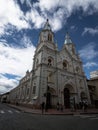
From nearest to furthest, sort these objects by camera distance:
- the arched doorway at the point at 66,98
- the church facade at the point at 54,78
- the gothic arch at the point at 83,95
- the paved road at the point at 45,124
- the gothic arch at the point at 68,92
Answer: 1. the paved road at the point at 45,124
2. the church facade at the point at 54,78
3. the arched doorway at the point at 66,98
4. the gothic arch at the point at 68,92
5. the gothic arch at the point at 83,95

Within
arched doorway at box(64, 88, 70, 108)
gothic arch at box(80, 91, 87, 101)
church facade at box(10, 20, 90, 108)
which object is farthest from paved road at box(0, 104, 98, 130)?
gothic arch at box(80, 91, 87, 101)

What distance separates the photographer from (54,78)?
24266 mm

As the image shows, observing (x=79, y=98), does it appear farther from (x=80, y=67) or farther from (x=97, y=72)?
(x=97, y=72)

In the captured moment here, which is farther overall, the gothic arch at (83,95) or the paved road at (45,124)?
the gothic arch at (83,95)

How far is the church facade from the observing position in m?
21.9

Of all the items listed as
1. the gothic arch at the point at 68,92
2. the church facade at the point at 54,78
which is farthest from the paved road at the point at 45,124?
the gothic arch at the point at 68,92

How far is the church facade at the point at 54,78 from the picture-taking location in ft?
71.9

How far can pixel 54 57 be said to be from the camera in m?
27.7

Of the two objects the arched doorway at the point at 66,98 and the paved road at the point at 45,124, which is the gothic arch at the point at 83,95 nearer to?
the arched doorway at the point at 66,98

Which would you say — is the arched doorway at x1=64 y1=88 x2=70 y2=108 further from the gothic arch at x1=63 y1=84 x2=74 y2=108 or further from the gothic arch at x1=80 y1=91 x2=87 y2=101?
the gothic arch at x1=80 y1=91 x2=87 y2=101

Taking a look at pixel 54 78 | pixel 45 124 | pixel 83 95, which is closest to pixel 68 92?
pixel 83 95

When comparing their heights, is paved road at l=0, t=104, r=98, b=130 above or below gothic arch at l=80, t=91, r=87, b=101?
below

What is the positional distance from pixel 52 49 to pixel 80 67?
1256 cm

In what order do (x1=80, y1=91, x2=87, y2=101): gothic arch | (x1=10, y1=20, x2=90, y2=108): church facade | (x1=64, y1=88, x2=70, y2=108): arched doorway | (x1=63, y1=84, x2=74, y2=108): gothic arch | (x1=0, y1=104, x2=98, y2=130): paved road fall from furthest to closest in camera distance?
1. (x1=80, y1=91, x2=87, y2=101): gothic arch
2. (x1=63, y1=84, x2=74, y2=108): gothic arch
3. (x1=64, y1=88, x2=70, y2=108): arched doorway
4. (x1=10, y1=20, x2=90, y2=108): church facade
5. (x1=0, y1=104, x2=98, y2=130): paved road
